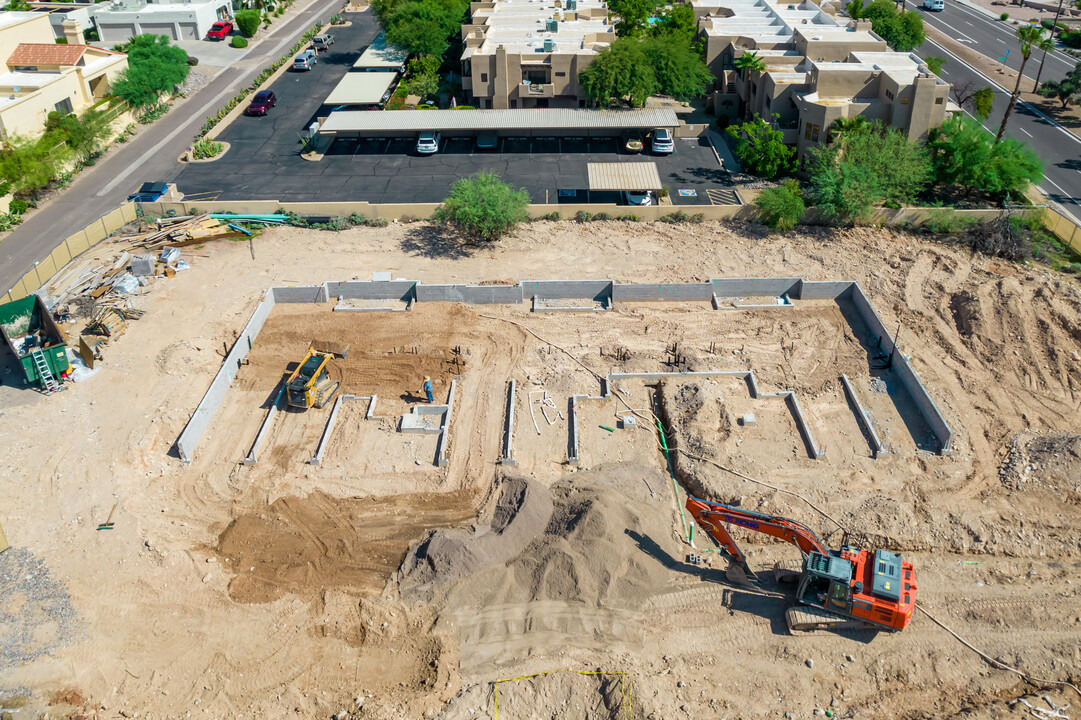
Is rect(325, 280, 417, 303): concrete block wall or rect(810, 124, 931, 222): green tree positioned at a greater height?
rect(810, 124, 931, 222): green tree

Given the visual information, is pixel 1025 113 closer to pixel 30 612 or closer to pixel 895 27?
pixel 895 27

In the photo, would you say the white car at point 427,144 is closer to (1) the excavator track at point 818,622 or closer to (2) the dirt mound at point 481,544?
(2) the dirt mound at point 481,544

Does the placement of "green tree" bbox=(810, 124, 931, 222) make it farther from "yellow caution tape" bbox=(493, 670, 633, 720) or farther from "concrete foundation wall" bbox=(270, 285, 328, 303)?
"yellow caution tape" bbox=(493, 670, 633, 720)

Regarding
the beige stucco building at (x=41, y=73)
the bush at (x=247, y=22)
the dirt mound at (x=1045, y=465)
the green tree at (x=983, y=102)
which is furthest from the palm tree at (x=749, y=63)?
the bush at (x=247, y=22)

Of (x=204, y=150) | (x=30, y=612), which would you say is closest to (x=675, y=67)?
(x=204, y=150)

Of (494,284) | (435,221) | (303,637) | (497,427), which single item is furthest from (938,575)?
(435,221)

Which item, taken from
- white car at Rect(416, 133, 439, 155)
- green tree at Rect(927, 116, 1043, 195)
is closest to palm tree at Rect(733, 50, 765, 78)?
green tree at Rect(927, 116, 1043, 195)
